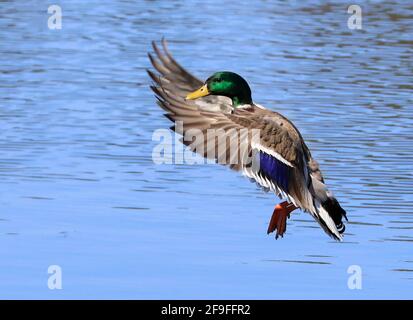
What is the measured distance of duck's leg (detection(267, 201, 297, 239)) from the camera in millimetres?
10383

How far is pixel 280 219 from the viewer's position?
10445mm

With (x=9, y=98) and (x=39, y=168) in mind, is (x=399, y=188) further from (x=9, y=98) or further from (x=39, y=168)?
(x=9, y=98)

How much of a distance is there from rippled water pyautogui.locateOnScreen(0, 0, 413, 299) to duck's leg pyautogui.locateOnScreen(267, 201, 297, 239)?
0.36 m

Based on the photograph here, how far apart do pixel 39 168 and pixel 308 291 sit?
14.1 feet

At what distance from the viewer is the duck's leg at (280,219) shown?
10383 mm

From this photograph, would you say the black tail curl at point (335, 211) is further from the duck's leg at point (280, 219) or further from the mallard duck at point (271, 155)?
the duck's leg at point (280, 219)

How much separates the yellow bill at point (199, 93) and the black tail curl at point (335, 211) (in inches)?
51.1
